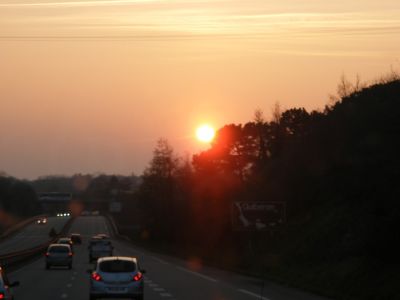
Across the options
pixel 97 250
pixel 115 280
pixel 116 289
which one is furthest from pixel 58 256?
pixel 116 289

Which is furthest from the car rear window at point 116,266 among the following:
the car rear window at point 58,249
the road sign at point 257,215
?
the road sign at point 257,215

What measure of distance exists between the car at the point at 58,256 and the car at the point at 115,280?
2867 centimetres

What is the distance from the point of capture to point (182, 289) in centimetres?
3609

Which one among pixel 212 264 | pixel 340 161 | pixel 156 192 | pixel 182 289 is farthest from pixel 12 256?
pixel 156 192

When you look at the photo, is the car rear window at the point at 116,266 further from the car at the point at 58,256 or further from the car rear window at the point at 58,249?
the car rear window at the point at 58,249

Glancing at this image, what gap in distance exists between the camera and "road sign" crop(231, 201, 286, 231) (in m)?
62.0

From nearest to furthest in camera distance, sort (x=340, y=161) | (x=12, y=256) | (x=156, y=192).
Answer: (x=340, y=161) → (x=12, y=256) → (x=156, y=192)

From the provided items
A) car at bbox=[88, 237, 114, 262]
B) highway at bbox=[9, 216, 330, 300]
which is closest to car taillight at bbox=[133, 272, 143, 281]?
highway at bbox=[9, 216, 330, 300]

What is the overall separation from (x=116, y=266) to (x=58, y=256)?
2913 centimetres

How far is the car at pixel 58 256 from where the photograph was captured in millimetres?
56344

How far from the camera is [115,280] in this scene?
27.6 meters

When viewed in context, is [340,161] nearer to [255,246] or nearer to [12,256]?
[255,246]

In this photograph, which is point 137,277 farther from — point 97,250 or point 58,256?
point 97,250

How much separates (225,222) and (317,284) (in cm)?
3748
